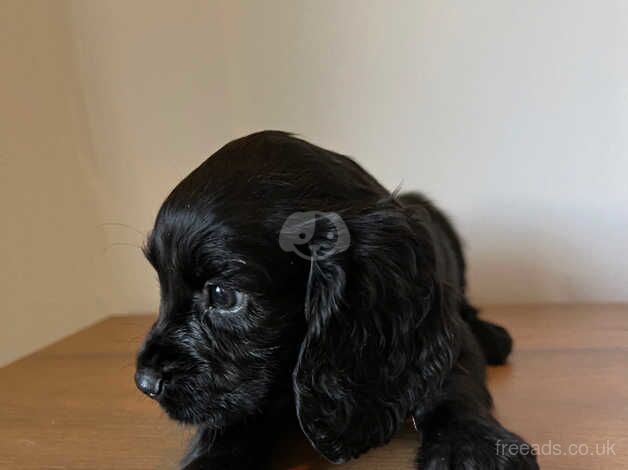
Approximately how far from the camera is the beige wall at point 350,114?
147 cm

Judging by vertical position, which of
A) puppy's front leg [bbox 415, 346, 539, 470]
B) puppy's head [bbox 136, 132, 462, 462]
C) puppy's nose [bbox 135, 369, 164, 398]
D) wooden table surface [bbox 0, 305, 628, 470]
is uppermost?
puppy's head [bbox 136, 132, 462, 462]

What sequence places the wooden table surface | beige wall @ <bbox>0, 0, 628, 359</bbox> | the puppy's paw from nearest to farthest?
the puppy's paw, the wooden table surface, beige wall @ <bbox>0, 0, 628, 359</bbox>

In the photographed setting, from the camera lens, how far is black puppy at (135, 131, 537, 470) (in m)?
0.76

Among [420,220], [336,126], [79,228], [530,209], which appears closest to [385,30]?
[336,126]

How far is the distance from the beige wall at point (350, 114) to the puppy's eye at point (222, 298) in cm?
90

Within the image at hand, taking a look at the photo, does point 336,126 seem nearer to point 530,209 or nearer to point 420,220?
point 530,209

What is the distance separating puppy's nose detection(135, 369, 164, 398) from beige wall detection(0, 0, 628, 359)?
0.90 meters

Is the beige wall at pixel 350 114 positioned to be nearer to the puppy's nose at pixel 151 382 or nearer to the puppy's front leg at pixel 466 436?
the puppy's front leg at pixel 466 436

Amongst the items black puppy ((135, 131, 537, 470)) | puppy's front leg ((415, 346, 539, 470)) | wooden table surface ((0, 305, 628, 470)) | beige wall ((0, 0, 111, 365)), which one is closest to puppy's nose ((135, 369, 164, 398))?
black puppy ((135, 131, 537, 470))

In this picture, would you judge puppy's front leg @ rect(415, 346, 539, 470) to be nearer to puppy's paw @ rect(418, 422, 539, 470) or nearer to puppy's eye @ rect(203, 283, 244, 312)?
puppy's paw @ rect(418, 422, 539, 470)

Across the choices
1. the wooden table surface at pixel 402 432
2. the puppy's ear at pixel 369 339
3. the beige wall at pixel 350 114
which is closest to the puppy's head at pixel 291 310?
the puppy's ear at pixel 369 339

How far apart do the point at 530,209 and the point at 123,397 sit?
97cm

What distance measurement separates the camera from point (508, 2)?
57.3 inches

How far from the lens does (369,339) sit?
0.77 meters
